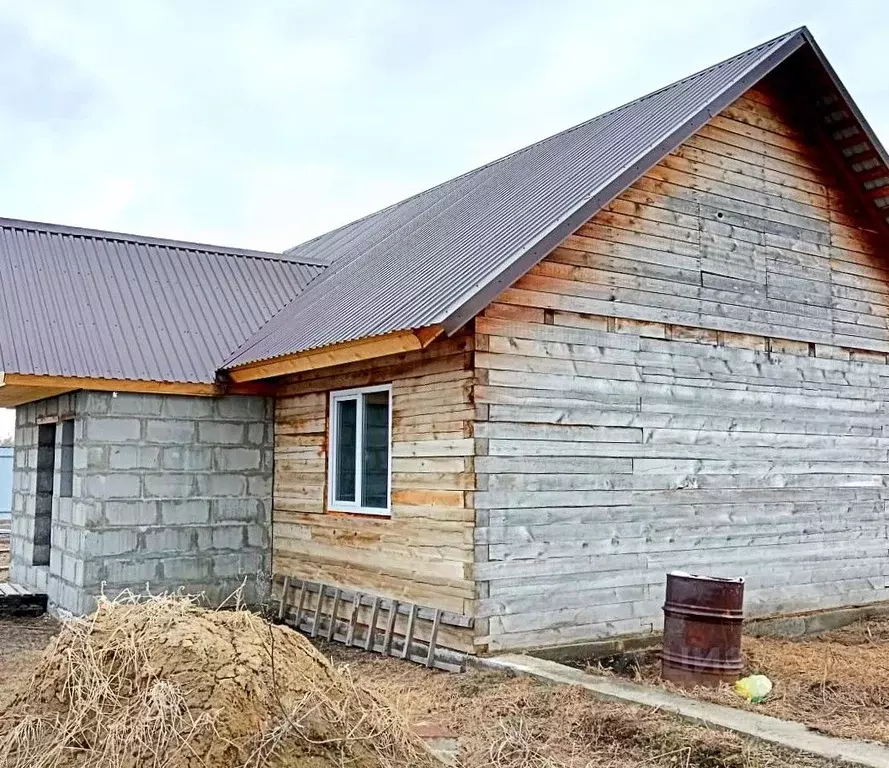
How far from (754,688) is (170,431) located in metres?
6.73

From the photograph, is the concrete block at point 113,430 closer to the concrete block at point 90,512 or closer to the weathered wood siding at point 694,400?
the concrete block at point 90,512

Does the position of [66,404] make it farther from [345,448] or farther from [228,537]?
[345,448]

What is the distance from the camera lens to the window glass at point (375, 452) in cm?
1010

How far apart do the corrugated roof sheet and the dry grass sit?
2.87 m

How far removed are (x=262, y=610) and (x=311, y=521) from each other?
1.36m

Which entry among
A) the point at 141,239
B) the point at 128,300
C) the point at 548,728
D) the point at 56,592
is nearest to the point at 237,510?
the point at 56,592

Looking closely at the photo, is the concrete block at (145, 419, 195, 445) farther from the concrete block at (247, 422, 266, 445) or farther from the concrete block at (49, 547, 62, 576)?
the concrete block at (49, 547, 62, 576)

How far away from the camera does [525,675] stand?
812 cm

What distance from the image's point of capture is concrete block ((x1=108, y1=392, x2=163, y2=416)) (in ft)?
36.2

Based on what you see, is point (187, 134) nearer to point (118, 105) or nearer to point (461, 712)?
point (118, 105)

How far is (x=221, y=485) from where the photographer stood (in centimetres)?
1162

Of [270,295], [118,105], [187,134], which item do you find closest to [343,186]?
[187,134]

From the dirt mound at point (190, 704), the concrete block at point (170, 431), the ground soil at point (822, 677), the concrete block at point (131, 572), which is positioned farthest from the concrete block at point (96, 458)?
the ground soil at point (822, 677)

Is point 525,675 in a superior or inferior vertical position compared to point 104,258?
inferior
